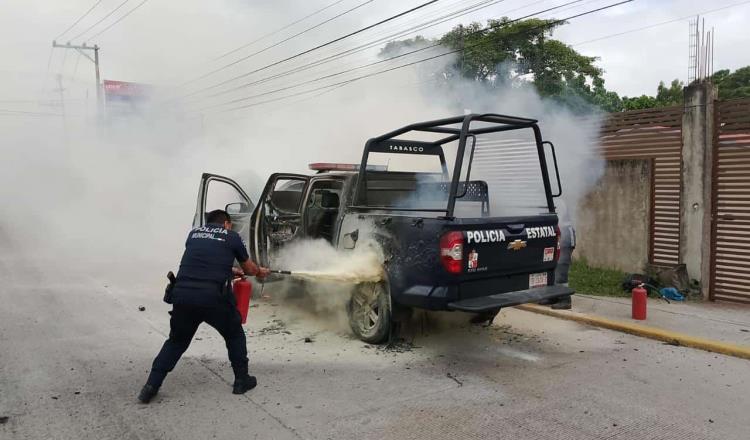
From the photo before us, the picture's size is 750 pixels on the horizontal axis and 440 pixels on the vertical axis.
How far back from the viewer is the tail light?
4.40 meters

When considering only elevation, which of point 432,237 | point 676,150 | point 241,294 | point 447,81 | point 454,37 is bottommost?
point 241,294

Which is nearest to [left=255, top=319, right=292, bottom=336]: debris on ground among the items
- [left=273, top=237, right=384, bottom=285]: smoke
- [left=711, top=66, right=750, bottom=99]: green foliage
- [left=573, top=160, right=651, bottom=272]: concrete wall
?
[left=273, top=237, right=384, bottom=285]: smoke

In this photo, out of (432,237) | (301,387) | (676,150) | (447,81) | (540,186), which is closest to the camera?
(301,387)

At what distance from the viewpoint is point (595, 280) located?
8.15 m

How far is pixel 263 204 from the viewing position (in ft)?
21.7

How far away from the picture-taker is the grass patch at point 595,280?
7688mm

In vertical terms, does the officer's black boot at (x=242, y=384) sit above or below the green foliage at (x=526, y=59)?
below

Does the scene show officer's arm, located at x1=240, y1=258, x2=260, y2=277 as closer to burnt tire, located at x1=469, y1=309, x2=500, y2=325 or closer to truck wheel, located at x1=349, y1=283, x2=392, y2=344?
truck wheel, located at x1=349, y1=283, x2=392, y2=344

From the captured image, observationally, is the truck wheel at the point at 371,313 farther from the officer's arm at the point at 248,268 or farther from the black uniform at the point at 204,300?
the black uniform at the point at 204,300

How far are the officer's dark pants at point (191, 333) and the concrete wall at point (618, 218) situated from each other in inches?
251

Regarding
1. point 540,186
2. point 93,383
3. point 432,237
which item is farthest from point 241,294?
point 540,186

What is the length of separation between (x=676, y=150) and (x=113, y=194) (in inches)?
732

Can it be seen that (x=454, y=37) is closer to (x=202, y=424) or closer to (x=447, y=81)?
(x=447, y=81)

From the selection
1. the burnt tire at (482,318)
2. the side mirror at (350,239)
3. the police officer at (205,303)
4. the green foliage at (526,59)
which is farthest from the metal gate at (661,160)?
the green foliage at (526,59)
